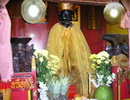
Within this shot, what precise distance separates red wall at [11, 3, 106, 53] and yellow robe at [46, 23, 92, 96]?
105cm

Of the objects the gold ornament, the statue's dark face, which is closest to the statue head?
the statue's dark face

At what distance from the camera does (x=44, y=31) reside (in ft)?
17.1

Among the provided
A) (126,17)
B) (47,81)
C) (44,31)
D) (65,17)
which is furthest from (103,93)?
(44,31)

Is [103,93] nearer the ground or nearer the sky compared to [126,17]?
nearer the ground

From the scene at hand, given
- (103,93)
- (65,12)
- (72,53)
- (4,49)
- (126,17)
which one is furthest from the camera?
(72,53)

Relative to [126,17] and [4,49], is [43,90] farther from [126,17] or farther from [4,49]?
[126,17]

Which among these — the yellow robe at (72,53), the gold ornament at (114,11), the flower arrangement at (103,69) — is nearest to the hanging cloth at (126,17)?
the gold ornament at (114,11)

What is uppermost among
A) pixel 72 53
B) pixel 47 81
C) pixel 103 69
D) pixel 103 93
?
pixel 72 53

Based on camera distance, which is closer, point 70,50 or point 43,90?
point 43,90

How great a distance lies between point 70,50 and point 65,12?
73cm

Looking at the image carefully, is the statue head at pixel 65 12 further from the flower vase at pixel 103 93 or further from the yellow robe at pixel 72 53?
the flower vase at pixel 103 93

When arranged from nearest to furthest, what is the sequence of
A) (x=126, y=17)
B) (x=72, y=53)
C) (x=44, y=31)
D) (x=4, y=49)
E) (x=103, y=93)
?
(x=4, y=49) → (x=103, y=93) → (x=126, y=17) → (x=72, y=53) → (x=44, y=31)

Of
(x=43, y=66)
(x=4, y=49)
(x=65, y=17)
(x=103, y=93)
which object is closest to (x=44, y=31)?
(x=65, y=17)

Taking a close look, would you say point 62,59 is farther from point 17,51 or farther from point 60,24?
point 17,51
